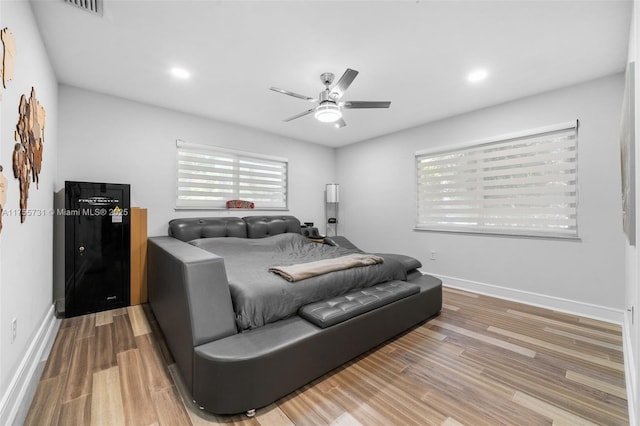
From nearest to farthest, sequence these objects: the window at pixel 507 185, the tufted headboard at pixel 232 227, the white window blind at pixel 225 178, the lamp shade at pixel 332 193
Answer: the window at pixel 507 185, the tufted headboard at pixel 232 227, the white window blind at pixel 225 178, the lamp shade at pixel 332 193

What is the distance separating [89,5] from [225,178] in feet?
8.44

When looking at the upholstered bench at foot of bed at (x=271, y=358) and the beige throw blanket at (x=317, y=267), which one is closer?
the upholstered bench at foot of bed at (x=271, y=358)

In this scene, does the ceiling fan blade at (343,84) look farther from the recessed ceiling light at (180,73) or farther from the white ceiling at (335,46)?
the recessed ceiling light at (180,73)

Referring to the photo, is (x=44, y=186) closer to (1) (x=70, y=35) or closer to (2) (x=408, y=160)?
(1) (x=70, y=35)

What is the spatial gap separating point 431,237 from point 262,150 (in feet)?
10.7

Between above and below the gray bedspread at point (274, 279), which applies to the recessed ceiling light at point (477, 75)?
above

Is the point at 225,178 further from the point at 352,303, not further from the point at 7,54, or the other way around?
the point at 352,303

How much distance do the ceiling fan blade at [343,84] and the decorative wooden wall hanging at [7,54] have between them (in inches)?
79.6

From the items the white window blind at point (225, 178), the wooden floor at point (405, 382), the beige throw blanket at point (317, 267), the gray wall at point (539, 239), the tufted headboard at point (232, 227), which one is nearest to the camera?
the wooden floor at point (405, 382)

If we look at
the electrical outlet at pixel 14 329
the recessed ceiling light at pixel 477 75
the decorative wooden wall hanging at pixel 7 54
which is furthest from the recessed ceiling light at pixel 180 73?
the recessed ceiling light at pixel 477 75

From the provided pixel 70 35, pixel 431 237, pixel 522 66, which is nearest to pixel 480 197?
pixel 431 237

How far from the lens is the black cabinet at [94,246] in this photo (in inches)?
109

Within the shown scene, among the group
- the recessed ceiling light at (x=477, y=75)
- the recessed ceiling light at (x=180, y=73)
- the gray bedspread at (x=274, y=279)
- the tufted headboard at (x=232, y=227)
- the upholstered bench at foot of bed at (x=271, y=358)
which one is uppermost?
the recessed ceiling light at (x=477, y=75)

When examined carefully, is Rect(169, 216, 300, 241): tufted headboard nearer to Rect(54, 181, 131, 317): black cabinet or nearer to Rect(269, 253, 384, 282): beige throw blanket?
Rect(54, 181, 131, 317): black cabinet
